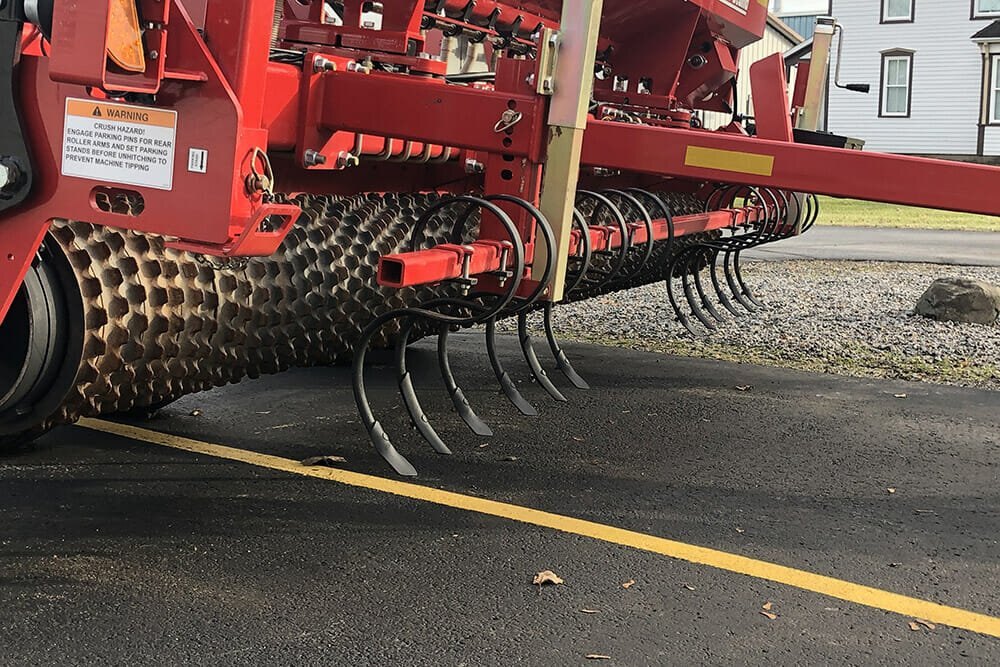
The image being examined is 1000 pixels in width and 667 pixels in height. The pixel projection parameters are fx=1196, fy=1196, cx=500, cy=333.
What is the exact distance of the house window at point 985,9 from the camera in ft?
95.9

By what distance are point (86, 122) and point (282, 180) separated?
45.9 inches

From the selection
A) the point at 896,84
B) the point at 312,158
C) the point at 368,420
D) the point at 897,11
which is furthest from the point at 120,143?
the point at 897,11

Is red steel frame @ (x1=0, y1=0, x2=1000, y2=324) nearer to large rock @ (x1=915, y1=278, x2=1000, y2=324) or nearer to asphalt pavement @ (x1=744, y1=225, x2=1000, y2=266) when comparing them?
large rock @ (x1=915, y1=278, x2=1000, y2=324)

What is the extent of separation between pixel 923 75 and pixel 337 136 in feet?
96.8

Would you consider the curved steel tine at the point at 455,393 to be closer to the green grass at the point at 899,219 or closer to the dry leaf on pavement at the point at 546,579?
the dry leaf on pavement at the point at 546,579

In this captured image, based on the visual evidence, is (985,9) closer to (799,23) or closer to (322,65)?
(799,23)

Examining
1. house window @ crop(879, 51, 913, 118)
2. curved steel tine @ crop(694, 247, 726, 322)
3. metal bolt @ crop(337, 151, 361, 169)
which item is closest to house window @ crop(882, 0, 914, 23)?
house window @ crop(879, 51, 913, 118)

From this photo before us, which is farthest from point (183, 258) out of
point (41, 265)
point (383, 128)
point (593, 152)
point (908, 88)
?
point (908, 88)

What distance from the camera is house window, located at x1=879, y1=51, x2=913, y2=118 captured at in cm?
3069

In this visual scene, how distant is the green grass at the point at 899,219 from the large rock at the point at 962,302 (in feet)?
30.1

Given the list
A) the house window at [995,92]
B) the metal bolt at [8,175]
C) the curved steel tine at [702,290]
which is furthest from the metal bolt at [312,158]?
the house window at [995,92]

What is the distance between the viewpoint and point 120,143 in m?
2.92

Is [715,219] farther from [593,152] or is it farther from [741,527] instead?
[741,527]

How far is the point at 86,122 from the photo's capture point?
9.59ft
